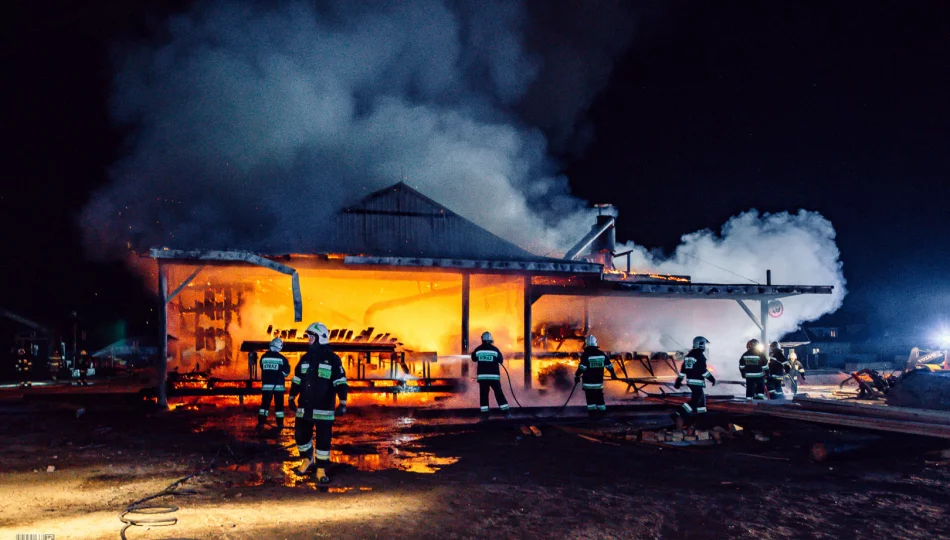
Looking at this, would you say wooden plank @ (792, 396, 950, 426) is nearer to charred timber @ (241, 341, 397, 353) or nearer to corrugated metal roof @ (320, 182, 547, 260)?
corrugated metal roof @ (320, 182, 547, 260)

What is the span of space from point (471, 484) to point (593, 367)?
18.8 ft

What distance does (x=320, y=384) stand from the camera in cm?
858

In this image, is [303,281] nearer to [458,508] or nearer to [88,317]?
[458,508]

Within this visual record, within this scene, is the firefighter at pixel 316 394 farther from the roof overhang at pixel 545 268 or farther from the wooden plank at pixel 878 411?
the wooden plank at pixel 878 411

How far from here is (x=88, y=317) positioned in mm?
45312

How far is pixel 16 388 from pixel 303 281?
11.6 meters

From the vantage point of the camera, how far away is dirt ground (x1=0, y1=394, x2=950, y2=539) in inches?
241

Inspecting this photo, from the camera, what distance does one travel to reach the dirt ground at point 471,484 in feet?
20.1

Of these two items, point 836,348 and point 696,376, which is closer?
point 696,376

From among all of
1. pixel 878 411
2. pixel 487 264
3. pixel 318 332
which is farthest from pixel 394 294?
pixel 878 411

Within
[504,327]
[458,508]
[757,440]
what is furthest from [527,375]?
[458,508]

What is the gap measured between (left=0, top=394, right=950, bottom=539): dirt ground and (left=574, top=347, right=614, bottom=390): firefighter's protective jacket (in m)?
0.73

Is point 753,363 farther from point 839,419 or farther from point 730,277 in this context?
point 730,277

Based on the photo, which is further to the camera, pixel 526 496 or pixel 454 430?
pixel 454 430
